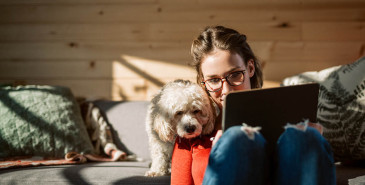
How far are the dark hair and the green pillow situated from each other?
0.95m

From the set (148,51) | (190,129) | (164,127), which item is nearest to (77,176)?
(164,127)

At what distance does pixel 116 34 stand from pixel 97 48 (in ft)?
0.62

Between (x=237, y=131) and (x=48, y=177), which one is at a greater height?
(x=237, y=131)

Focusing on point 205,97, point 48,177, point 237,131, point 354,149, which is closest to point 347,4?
point 354,149

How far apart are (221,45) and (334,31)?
1.42 meters

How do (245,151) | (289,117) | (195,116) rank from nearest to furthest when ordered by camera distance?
1. (245,151)
2. (289,117)
3. (195,116)

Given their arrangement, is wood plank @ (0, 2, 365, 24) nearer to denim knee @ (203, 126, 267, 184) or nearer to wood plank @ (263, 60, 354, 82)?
wood plank @ (263, 60, 354, 82)

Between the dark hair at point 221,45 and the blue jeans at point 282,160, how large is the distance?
51 centimetres

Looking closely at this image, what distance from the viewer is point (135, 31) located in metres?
2.42

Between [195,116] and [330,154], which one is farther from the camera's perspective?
[195,116]

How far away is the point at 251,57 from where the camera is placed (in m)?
1.43

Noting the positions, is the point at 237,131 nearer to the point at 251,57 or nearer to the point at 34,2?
the point at 251,57

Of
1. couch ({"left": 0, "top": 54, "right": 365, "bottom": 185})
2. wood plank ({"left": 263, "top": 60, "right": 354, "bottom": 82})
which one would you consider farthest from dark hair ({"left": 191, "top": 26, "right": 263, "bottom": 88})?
wood plank ({"left": 263, "top": 60, "right": 354, "bottom": 82})

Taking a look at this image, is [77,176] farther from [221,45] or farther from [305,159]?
[305,159]
